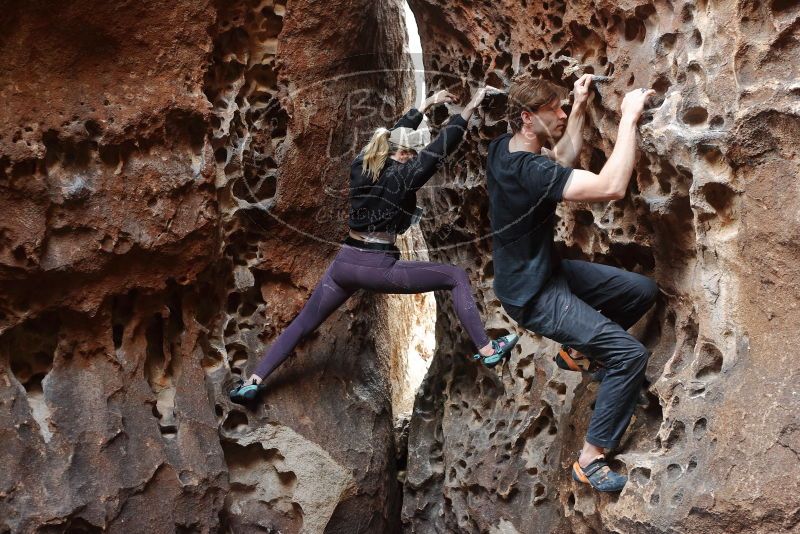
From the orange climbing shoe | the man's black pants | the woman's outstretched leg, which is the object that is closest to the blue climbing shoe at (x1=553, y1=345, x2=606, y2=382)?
the orange climbing shoe

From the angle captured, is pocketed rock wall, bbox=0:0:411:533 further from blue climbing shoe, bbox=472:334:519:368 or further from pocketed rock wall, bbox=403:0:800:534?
blue climbing shoe, bbox=472:334:519:368

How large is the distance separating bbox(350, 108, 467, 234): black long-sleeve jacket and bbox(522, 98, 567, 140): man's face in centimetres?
58

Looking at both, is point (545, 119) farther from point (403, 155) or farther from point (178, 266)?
point (178, 266)

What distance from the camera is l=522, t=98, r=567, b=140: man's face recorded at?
11.2 feet

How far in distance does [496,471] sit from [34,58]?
276 cm

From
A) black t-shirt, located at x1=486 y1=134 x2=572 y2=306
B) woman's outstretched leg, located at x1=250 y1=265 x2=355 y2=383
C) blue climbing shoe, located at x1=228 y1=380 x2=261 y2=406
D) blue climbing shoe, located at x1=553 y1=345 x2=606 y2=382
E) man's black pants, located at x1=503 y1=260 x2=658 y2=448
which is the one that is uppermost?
black t-shirt, located at x1=486 y1=134 x2=572 y2=306

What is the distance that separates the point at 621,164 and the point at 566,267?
0.60 meters

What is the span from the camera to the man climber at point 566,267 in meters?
3.27

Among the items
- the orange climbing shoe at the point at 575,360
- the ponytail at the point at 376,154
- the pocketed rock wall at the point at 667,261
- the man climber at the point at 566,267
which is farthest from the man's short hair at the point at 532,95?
the orange climbing shoe at the point at 575,360

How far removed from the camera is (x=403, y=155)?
4188 millimetres

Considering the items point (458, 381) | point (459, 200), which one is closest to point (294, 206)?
point (459, 200)

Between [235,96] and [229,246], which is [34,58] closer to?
[235,96]

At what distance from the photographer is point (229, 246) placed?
466 cm

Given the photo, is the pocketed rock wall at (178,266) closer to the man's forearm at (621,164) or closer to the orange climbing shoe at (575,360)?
the orange climbing shoe at (575,360)
